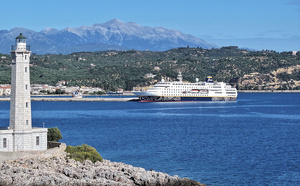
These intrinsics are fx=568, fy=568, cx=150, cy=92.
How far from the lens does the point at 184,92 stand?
107188mm

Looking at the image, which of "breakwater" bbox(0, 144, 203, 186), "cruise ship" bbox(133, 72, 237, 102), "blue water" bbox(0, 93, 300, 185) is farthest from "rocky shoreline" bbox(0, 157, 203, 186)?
"cruise ship" bbox(133, 72, 237, 102)

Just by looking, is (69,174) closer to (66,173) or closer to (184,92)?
(66,173)

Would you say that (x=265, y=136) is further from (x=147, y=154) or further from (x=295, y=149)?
(x=147, y=154)

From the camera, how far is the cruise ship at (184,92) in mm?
105750

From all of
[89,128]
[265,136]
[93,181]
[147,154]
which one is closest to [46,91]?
[89,128]

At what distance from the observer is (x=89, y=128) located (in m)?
49.4

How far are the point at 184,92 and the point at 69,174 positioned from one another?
86627 mm

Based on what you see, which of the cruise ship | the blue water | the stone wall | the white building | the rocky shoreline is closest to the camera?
the rocky shoreline

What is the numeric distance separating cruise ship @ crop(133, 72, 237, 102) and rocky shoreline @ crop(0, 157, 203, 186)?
3253 inches

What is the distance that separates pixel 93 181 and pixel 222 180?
23.3 feet

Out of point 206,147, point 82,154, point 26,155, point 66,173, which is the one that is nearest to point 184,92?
point 206,147

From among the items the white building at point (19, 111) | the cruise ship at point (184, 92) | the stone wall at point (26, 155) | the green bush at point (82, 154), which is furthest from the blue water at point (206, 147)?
the cruise ship at point (184, 92)

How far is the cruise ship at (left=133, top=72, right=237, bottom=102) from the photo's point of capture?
10575 cm

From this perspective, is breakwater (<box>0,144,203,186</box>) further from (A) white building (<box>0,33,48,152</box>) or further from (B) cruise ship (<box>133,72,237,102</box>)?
(B) cruise ship (<box>133,72,237,102</box>)
